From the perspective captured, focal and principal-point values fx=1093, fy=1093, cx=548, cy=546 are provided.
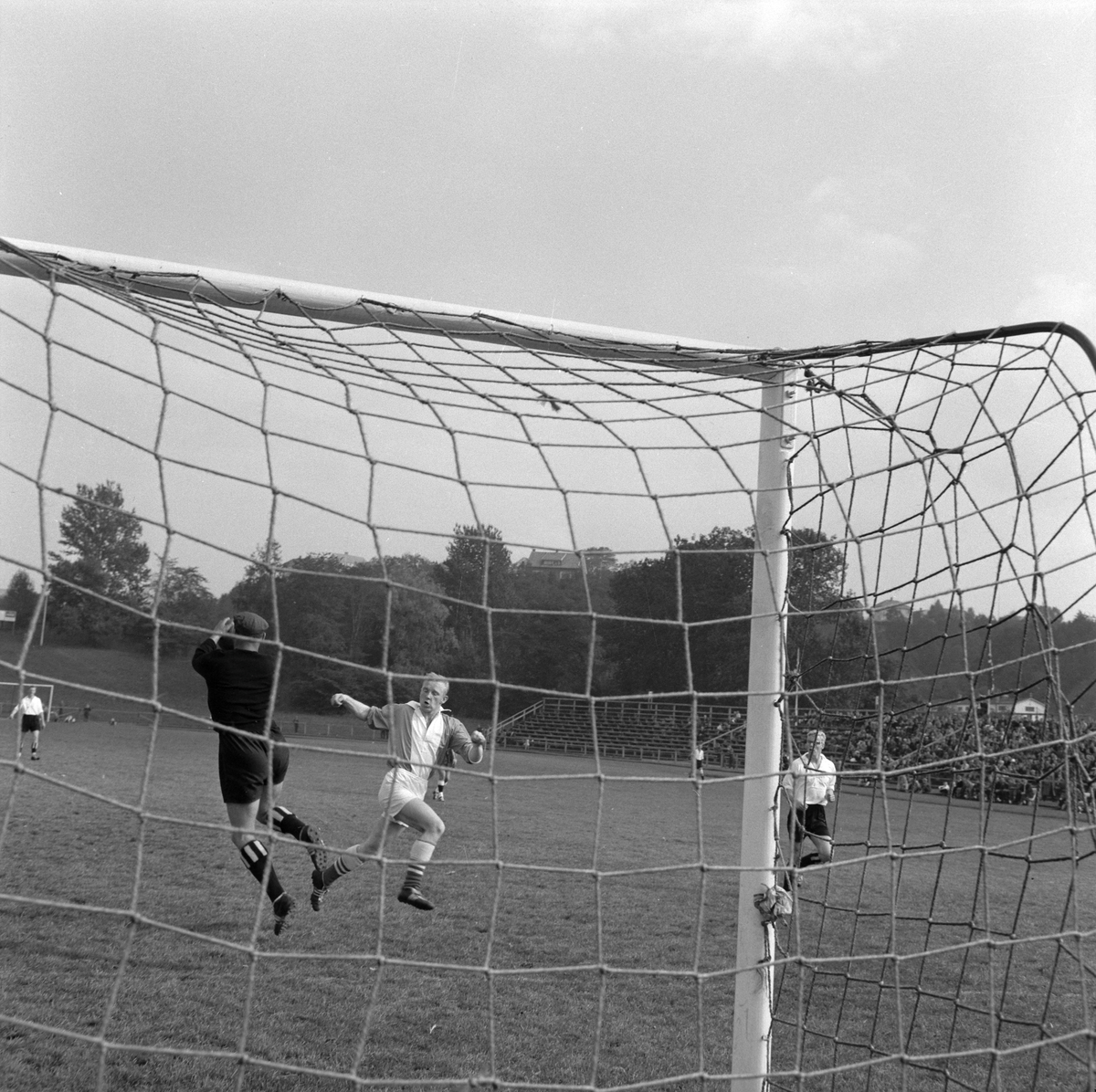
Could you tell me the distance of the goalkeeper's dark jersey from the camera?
4750 mm

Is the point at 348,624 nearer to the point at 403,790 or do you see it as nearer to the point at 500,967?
the point at 500,967

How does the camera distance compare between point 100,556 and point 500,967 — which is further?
point 100,556

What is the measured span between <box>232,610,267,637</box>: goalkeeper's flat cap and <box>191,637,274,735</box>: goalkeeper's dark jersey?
0.73ft

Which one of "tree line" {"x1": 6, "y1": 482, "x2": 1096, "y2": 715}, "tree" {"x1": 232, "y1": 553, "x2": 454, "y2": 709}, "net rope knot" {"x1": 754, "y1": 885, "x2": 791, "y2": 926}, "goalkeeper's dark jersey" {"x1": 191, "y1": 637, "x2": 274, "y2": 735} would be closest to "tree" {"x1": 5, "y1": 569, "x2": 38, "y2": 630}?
"tree line" {"x1": 6, "y1": 482, "x2": 1096, "y2": 715}

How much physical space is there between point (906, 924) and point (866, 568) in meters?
4.94

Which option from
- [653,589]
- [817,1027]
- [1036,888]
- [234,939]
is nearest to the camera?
[817,1027]

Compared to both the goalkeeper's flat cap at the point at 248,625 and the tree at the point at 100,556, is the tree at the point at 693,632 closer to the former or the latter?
the tree at the point at 100,556

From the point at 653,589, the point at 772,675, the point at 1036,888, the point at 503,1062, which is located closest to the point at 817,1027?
the point at 503,1062

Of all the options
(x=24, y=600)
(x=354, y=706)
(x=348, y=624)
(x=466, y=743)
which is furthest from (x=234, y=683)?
(x=348, y=624)

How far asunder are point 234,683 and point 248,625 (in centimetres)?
36

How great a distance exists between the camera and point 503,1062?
457 centimetres

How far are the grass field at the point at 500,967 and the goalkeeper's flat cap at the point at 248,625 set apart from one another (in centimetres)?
59

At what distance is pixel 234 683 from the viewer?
15.6ft

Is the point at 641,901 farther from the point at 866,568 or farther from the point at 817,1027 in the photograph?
the point at 866,568
